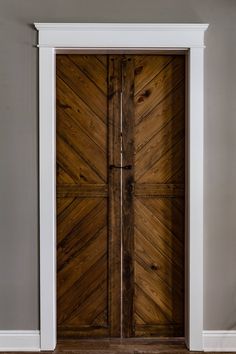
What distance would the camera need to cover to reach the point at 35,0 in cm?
321

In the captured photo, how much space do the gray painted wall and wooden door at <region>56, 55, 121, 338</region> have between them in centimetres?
23

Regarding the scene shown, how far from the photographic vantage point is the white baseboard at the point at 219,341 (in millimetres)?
3281

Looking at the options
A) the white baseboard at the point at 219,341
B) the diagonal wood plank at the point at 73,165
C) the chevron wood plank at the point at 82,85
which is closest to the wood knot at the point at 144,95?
the chevron wood plank at the point at 82,85

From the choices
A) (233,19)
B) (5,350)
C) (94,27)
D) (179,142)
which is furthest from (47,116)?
(5,350)

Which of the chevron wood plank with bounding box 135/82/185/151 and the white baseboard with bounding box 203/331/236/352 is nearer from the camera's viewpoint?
the white baseboard with bounding box 203/331/236/352

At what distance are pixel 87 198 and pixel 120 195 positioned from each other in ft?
0.81

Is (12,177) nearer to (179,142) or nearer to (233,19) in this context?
(179,142)

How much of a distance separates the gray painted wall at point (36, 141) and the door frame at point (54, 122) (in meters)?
0.06

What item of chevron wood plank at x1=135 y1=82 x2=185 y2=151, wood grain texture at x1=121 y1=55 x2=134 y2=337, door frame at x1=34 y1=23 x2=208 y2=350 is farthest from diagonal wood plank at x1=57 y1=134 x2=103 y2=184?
chevron wood plank at x1=135 y1=82 x2=185 y2=151

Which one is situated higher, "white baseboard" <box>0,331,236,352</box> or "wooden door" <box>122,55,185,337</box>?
"wooden door" <box>122,55,185,337</box>

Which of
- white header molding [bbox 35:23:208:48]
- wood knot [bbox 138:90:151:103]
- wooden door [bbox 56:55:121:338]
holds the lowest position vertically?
wooden door [bbox 56:55:121:338]

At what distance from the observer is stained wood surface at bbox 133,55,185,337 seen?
3381mm

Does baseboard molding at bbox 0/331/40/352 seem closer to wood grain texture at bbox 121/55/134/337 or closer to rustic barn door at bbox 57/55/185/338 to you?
rustic barn door at bbox 57/55/185/338

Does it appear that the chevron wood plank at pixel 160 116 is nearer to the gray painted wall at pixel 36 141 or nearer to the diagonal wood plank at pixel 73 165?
the gray painted wall at pixel 36 141
